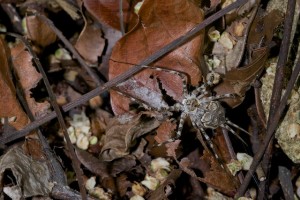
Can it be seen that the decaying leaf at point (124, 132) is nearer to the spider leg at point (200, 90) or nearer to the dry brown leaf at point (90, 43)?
the spider leg at point (200, 90)

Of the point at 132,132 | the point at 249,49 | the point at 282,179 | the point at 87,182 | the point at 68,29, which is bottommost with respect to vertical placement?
the point at 282,179

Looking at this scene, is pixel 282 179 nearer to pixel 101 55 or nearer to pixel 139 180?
pixel 139 180

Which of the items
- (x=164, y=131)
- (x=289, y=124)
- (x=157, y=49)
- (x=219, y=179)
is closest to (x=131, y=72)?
(x=157, y=49)

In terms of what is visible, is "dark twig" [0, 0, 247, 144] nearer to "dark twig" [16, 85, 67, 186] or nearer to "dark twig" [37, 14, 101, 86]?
"dark twig" [16, 85, 67, 186]

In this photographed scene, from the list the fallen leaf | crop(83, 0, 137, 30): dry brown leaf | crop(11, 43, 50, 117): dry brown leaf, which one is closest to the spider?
the fallen leaf

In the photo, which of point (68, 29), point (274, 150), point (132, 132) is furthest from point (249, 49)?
point (68, 29)

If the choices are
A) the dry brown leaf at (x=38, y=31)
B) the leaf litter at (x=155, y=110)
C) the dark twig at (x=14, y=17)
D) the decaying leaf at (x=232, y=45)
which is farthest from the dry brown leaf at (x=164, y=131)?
the dark twig at (x=14, y=17)

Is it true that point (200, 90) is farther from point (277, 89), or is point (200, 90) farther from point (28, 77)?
point (28, 77)
